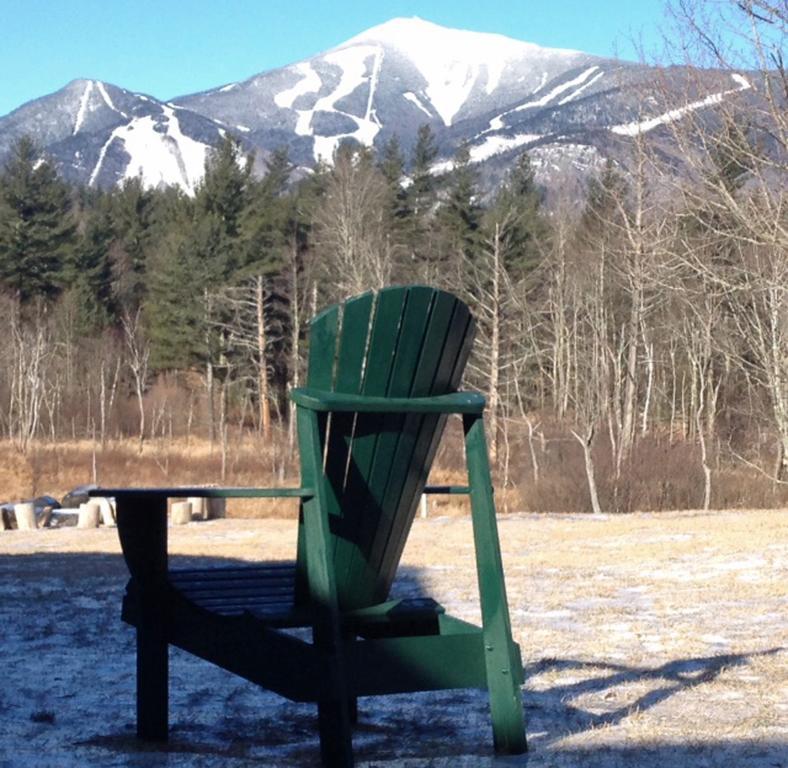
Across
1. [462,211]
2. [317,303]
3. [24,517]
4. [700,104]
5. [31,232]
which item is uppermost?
[462,211]

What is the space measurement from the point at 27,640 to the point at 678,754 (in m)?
4.30

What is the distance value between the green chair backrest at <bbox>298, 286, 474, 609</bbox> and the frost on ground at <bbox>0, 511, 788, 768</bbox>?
719 mm

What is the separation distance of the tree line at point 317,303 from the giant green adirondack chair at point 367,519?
74.8 ft

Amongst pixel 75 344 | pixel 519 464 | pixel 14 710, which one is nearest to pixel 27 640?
pixel 14 710

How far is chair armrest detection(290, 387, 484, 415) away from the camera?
11.2 feet

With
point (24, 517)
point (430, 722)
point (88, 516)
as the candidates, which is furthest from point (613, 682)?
point (24, 517)

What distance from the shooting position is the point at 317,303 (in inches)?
1676

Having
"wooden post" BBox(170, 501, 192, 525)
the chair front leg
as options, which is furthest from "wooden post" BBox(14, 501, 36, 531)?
the chair front leg

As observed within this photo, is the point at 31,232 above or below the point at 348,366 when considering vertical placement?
above

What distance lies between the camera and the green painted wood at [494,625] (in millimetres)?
3574

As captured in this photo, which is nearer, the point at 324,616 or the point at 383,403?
the point at 324,616

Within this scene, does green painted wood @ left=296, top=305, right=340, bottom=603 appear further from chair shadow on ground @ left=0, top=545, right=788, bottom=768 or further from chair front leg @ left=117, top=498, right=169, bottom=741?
chair shadow on ground @ left=0, top=545, right=788, bottom=768

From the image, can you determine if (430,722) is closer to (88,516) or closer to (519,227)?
(88,516)

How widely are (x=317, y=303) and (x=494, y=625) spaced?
3922 cm
